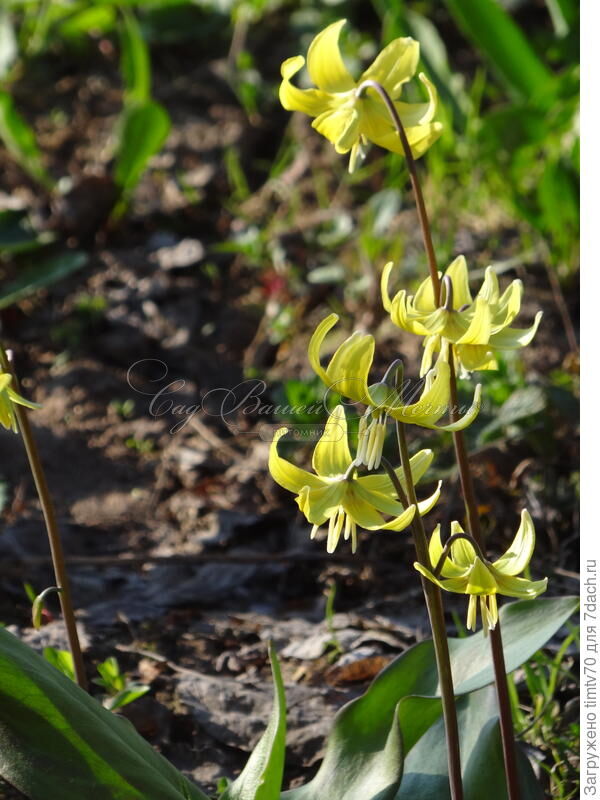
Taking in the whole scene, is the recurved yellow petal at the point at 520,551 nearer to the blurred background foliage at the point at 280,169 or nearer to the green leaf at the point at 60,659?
the green leaf at the point at 60,659

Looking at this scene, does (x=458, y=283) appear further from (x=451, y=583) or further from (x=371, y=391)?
(x=451, y=583)

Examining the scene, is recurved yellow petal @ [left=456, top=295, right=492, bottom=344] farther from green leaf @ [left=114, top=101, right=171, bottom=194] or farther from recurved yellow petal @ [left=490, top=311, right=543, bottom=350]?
green leaf @ [left=114, top=101, right=171, bottom=194]

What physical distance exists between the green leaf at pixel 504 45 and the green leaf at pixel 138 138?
111 cm

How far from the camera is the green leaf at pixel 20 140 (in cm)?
355

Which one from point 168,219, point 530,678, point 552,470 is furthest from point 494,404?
point 168,219

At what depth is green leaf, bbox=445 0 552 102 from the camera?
323 cm

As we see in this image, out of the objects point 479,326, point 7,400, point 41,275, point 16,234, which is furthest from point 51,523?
point 16,234

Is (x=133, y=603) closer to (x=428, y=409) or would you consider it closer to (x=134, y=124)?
(x=428, y=409)

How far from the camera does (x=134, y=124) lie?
3.44 meters

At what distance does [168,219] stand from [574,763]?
8.44 ft

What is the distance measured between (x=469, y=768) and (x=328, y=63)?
100 centimetres

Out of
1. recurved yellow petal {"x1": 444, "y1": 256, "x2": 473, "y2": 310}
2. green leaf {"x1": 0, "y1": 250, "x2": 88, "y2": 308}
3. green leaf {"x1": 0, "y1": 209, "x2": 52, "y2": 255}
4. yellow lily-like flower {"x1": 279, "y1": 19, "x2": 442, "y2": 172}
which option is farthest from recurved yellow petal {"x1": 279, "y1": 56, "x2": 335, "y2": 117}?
green leaf {"x1": 0, "y1": 209, "x2": 52, "y2": 255}

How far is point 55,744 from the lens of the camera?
45.3 inches

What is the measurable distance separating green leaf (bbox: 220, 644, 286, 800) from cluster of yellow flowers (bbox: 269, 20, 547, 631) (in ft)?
0.62
